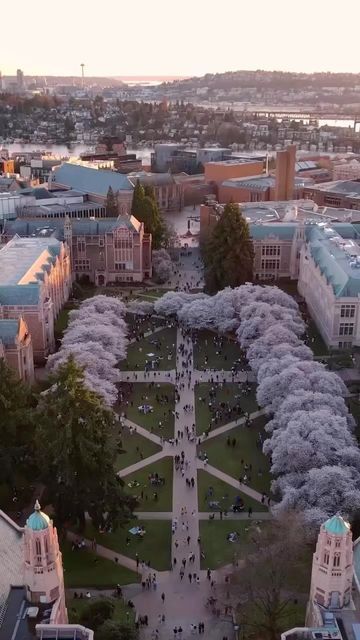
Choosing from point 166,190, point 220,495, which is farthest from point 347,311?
point 166,190

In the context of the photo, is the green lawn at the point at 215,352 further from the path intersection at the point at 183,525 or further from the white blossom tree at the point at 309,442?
the white blossom tree at the point at 309,442

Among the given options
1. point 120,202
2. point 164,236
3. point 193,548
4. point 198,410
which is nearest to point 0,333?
point 198,410

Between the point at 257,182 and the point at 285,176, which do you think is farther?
the point at 257,182

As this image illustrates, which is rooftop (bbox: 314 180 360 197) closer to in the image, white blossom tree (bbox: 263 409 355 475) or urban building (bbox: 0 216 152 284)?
urban building (bbox: 0 216 152 284)

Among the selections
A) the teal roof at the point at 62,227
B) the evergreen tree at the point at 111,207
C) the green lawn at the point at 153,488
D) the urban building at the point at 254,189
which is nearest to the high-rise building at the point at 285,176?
the urban building at the point at 254,189

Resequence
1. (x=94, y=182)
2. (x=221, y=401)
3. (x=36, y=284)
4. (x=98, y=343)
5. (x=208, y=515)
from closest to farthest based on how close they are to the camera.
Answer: (x=208, y=515) < (x=221, y=401) < (x=98, y=343) < (x=36, y=284) < (x=94, y=182)

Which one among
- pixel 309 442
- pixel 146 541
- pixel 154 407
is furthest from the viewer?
pixel 154 407

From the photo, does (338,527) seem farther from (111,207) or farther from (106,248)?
(111,207)

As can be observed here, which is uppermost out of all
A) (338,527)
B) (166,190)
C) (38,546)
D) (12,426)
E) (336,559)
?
(338,527)
